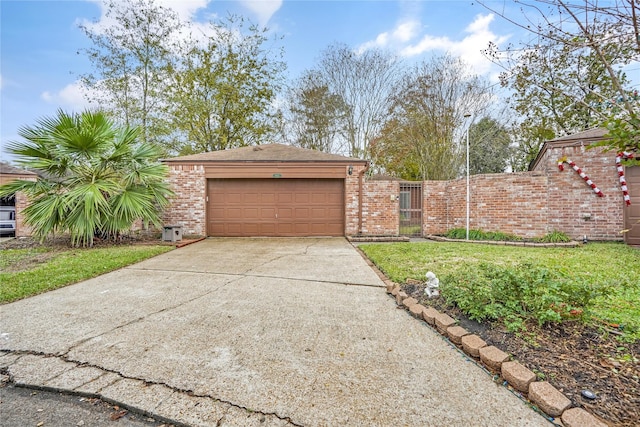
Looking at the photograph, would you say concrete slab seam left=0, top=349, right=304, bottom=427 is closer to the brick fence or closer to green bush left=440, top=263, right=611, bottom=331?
green bush left=440, top=263, right=611, bottom=331

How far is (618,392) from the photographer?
1720mm

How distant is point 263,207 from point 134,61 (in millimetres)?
11394

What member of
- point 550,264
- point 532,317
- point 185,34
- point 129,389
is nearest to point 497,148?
point 550,264

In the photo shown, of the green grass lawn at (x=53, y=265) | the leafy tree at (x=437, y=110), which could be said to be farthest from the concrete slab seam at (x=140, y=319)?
the leafy tree at (x=437, y=110)

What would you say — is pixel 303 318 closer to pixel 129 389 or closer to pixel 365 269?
pixel 129 389

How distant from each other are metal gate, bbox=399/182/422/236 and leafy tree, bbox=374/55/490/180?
17.1 feet

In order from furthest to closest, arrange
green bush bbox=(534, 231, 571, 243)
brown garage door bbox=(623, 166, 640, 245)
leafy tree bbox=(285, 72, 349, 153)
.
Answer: leafy tree bbox=(285, 72, 349, 153), green bush bbox=(534, 231, 571, 243), brown garage door bbox=(623, 166, 640, 245)

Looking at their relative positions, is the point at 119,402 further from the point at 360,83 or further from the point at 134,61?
the point at 134,61

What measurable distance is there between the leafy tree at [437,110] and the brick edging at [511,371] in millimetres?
13118

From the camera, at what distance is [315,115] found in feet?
55.4

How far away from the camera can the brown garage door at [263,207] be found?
9750 mm

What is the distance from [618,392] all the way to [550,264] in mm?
4049

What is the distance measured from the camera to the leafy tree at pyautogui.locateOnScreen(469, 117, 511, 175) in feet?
50.4

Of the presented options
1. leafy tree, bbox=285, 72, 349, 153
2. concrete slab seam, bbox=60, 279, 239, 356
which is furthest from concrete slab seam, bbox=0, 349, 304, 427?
leafy tree, bbox=285, 72, 349, 153
